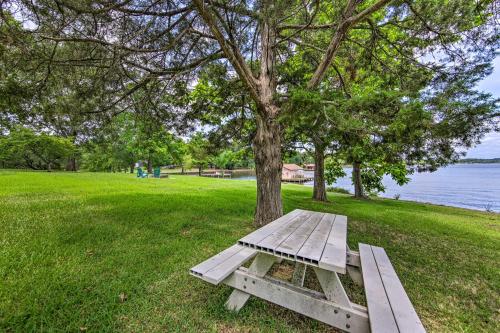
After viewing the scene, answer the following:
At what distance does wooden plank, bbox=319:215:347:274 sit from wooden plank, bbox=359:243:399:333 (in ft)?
1.15

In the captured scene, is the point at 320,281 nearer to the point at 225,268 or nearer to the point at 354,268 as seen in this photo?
the point at 225,268

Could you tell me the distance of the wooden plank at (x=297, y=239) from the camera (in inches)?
69.4

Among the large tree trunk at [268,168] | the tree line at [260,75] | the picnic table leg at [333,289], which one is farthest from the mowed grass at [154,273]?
the tree line at [260,75]

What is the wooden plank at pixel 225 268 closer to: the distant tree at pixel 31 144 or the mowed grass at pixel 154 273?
the mowed grass at pixel 154 273

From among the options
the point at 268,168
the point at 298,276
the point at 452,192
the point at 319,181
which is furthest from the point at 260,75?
the point at 452,192

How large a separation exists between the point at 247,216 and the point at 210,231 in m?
1.54

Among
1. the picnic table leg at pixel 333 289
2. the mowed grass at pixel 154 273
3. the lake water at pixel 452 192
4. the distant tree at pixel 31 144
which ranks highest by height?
the distant tree at pixel 31 144

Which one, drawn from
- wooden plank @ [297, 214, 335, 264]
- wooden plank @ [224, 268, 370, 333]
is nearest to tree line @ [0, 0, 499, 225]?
wooden plank @ [297, 214, 335, 264]

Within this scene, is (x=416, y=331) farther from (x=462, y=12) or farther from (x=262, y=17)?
(x=462, y=12)

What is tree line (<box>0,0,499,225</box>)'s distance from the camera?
271 centimetres

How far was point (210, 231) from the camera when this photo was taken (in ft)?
14.1

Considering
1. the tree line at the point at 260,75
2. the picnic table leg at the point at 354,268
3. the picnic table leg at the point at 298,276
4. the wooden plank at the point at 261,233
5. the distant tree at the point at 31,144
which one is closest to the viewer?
the wooden plank at the point at 261,233

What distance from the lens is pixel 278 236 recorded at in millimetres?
2139

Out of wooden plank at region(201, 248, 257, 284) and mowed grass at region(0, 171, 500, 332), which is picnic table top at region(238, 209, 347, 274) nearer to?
wooden plank at region(201, 248, 257, 284)
